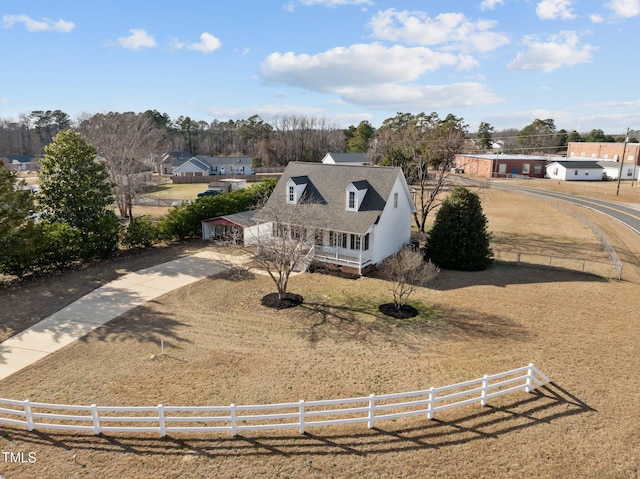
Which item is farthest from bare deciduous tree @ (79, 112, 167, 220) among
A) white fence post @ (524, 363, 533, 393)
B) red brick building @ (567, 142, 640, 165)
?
red brick building @ (567, 142, 640, 165)

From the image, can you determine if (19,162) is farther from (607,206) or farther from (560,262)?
(607,206)

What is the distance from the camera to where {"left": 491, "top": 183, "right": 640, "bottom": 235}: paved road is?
46.8m

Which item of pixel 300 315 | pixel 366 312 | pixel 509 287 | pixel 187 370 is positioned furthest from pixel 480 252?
pixel 187 370

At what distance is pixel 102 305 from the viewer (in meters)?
22.6

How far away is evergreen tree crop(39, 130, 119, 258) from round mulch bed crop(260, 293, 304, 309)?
1505 cm

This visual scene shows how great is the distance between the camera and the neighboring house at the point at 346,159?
3516 inches

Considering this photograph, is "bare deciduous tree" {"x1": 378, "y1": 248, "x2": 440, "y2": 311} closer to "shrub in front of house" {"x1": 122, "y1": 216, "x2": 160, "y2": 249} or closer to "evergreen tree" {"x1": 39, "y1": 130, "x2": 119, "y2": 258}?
"shrub in front of house" {"x1": 122, "y1": 216, "x2": 160, "y2": 249}

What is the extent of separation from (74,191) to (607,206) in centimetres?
6033

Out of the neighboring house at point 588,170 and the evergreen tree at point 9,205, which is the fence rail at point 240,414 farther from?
the neighboring house at point 588,170

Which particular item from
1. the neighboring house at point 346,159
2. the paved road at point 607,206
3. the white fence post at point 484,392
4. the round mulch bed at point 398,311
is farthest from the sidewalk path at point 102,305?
the neighboring house at point 346,159

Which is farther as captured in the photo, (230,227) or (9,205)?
(230,227)

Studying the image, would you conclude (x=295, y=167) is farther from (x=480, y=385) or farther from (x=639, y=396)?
(x=639, y=396)

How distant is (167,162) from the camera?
351ft

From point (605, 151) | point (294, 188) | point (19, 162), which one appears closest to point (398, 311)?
point (294, 188)
